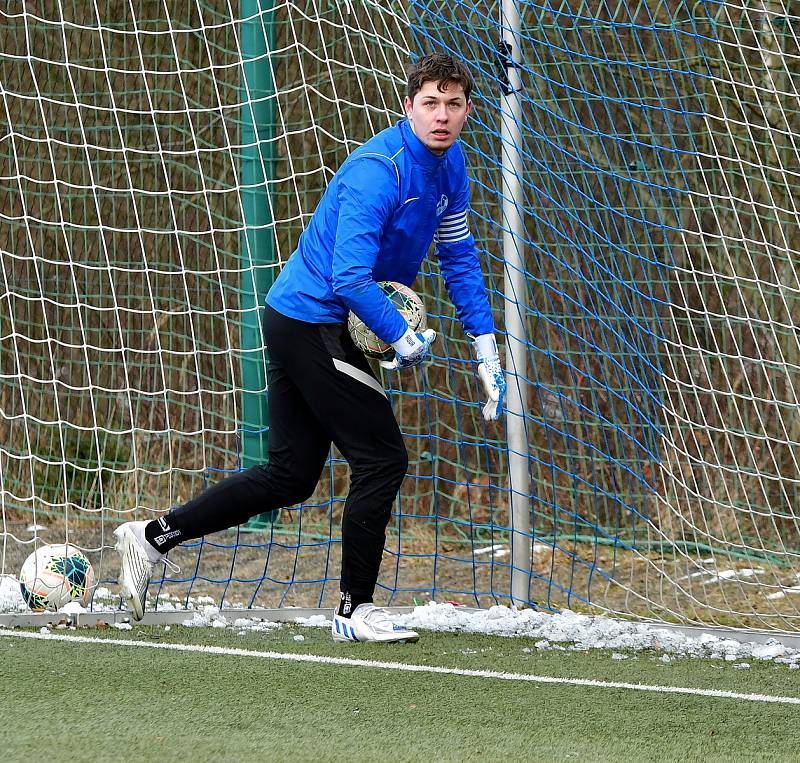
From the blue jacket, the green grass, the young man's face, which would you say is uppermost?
the young man's face

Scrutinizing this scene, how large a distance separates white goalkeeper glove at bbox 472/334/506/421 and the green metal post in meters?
2.45

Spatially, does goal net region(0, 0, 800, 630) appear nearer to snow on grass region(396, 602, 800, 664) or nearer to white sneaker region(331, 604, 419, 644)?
snow on grass region(396, 602, 800, 664)

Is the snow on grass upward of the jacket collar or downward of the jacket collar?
downward

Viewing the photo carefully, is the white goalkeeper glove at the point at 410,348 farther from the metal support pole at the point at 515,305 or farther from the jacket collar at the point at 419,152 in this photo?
the metal support pole at the point at 515,305

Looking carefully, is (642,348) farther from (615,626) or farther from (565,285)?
(615,626)

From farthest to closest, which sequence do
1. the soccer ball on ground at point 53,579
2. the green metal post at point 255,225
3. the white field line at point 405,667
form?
1. the green metal post at point 255,225
2. the soccer ball on ground at point 53,579
3. the white field line at point 405,667

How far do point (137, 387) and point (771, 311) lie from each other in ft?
11.9

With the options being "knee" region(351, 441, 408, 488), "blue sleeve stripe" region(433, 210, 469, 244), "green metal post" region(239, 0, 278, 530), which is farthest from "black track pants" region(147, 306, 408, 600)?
"green metal post" region(239, 0, 278, 530)

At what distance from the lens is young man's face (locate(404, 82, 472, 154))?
4.17m

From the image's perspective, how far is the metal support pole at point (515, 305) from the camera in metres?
5.25

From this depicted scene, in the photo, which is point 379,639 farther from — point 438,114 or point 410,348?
point 438,114

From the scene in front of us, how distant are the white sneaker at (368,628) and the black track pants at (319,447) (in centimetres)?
7

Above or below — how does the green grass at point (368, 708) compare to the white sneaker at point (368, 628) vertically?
below

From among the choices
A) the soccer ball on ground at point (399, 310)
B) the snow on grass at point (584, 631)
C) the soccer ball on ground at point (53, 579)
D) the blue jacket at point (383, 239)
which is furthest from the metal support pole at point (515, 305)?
the soccer ball on ground at point (53, 579)
